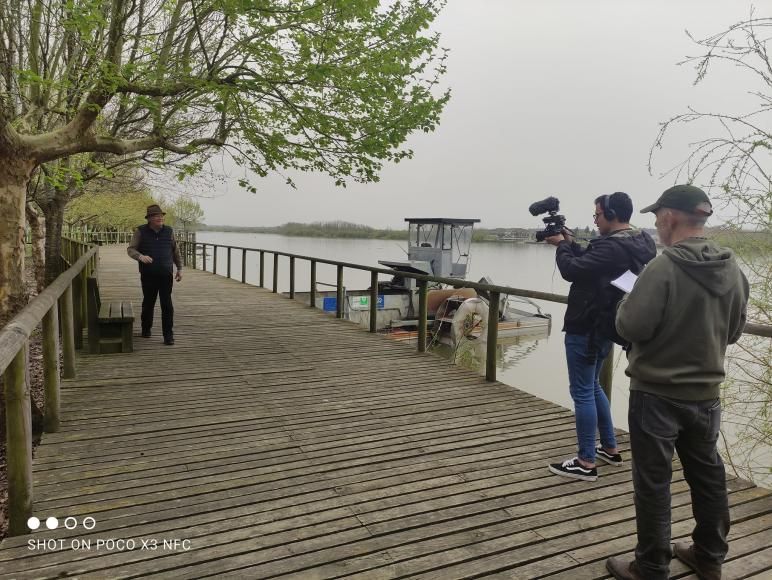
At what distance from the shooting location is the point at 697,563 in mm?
2312

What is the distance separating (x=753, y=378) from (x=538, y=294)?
Answer: 1699mm

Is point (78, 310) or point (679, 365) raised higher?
point (679, 365)

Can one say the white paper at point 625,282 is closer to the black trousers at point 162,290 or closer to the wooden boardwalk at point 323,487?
the wooden boardwalk at point 323,487

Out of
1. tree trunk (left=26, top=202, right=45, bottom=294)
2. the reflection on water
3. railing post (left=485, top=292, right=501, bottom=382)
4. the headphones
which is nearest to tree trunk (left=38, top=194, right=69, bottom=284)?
tree trunk (left=26, top=202, right=45, bottom=294)

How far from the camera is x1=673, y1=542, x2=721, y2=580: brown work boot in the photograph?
2264mm

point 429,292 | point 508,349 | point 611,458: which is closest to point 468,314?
point 429,292

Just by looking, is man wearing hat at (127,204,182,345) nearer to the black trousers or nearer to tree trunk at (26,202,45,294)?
the black trousers

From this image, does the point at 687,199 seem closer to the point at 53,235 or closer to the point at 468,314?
the point at 53,235

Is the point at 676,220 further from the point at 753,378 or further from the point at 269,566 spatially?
the point at 753,378

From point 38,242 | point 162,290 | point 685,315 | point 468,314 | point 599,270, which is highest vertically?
point 599,270

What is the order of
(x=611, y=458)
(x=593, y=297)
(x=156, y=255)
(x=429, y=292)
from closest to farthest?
(x=593, y=297)
(x=611, y=458)
(x=156, y=255)
(x=429, y=292)

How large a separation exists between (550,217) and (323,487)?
6.77ft

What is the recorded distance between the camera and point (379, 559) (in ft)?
7.94

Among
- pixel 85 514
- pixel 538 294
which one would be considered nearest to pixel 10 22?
pixel 85 514
